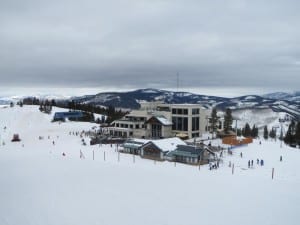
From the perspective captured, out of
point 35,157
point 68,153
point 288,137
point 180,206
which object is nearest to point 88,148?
point 68,153

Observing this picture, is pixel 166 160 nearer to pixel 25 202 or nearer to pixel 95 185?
pixel 95 185

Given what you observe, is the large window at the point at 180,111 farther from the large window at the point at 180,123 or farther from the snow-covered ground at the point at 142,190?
the snow-covered ground at the point at 142,190

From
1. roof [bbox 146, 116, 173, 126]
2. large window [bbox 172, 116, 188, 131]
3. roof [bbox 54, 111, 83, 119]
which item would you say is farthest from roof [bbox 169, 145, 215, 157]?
roof [bbox 54, 111, 83, 119]

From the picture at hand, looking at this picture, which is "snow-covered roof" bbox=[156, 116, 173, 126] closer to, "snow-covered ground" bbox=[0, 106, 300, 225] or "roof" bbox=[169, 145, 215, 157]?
"snow-covered ground" bbox=[0, 106, 300, 225]

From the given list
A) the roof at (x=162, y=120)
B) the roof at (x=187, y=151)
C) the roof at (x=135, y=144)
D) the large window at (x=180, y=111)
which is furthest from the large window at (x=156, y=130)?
the roof at (x=187, y=151)

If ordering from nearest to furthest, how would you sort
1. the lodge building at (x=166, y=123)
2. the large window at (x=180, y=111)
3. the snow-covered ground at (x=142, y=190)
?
1. the snow-covered ground at (x=142, y=190)
2. the lodge building at (x=166, y=123)
3. the large window at (x=180, y=111)

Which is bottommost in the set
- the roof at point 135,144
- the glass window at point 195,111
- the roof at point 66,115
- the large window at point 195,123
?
the roof at point 66,115

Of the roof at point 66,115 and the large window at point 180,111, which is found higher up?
the large window at point 180,111

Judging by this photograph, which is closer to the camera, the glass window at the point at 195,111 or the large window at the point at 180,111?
the large window at the point at 180,111

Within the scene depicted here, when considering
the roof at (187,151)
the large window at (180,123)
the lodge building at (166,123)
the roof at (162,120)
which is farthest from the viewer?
the large window at (180,123)
